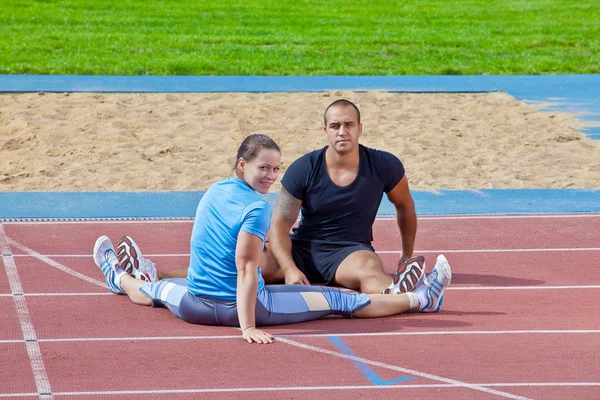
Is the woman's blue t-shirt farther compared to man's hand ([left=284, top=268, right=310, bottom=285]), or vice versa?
man's hand ([left=284, top=268, right=310, bottom=285])

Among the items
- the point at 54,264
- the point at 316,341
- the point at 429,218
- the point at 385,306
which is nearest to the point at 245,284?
the point at 316,341

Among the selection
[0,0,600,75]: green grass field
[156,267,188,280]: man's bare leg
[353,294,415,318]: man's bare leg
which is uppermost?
[0,0,600,75]: green grass field

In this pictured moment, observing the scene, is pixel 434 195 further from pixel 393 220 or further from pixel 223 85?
pixel 223 85

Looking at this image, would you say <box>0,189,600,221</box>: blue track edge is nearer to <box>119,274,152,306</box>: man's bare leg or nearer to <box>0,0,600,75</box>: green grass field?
<box>119,274,152,306</box>: man's bare leg

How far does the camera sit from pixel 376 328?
6.61m

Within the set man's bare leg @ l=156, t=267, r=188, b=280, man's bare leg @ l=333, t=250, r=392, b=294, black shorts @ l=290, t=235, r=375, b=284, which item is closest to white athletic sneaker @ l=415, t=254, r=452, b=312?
man's bare leg @ l=333, t=250, r=392, b=294

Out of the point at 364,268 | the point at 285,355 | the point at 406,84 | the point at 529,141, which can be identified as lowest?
the point at 285,355

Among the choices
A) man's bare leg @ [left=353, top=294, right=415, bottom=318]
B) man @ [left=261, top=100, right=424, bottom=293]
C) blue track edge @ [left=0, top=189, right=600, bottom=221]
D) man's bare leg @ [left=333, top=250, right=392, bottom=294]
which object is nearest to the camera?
man's bare leg @ [left=353, top=294, right=415, bottom=318]

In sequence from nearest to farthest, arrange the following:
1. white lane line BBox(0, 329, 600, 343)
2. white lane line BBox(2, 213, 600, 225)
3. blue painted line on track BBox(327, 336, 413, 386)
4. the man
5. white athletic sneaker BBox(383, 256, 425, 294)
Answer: blue painted line on track BBox(327, 336, 413, 386)
white lane line BBox(0, 329, 600, 343)
white athletic sneaker BBox(383, 256, 425, 294)
the man
white lane line BBox(2, 213, 600, 225)

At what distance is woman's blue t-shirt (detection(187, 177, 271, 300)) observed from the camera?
627 cm

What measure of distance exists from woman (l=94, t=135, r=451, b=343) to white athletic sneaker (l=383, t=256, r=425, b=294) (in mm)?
28

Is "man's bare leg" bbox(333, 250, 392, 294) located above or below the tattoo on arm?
below

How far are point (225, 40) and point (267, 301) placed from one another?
15223 millimetres

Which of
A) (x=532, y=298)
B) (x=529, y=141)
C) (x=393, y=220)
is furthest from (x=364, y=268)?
(x=529, y=141)
